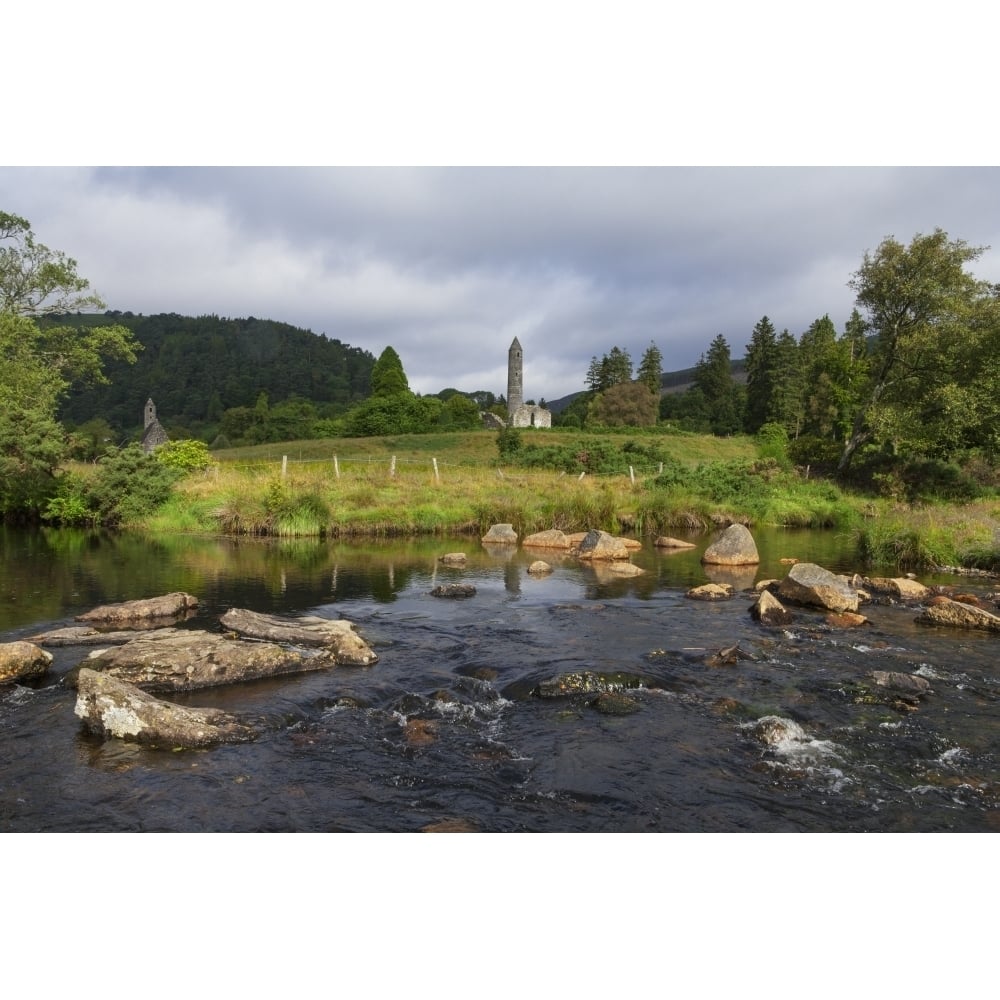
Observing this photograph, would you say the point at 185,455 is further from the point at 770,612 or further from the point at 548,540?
the point at 770,612

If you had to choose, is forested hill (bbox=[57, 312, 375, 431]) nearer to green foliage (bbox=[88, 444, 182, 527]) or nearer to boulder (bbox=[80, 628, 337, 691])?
green foliage (bbox=[88, 444, 182, 527])

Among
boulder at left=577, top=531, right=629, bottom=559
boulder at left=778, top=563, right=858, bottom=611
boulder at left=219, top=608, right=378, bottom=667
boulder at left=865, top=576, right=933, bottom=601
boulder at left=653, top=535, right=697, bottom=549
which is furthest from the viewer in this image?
boulder at left=653, top=535, right=697, bottom=549

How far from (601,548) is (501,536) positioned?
4.84 metres

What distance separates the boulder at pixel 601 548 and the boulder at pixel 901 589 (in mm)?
7438

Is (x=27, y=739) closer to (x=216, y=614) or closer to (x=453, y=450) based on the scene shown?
(x=216, y=614)

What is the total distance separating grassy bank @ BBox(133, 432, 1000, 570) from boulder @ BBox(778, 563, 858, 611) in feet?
22.6

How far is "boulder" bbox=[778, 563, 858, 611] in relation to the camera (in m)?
14.7

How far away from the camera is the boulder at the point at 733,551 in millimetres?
21359

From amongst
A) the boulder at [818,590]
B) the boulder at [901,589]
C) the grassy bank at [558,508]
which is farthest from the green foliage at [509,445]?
the boulder at [818,590]

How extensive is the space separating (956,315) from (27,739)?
43963 millimetres

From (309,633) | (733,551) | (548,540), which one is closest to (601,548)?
(548,540)

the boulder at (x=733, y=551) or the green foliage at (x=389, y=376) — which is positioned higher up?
the green foliage at (x=389, y=376)

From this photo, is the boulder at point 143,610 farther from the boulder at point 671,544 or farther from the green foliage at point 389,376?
the green foliage at point 389,376

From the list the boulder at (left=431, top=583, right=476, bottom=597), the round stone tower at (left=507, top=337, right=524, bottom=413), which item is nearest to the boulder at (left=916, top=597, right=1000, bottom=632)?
the boulder at (left=431, top=583, right=476, bottom=597)
